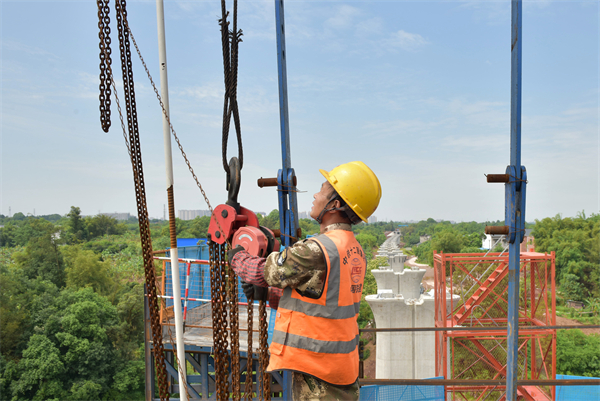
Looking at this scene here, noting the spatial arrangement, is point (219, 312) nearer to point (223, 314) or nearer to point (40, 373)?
point (223, 314)

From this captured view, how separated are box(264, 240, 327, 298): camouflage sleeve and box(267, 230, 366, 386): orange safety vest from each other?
37 millimetres

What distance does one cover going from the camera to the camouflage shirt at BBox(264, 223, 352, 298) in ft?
6.78

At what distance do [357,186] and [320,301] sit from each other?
69 centimetres

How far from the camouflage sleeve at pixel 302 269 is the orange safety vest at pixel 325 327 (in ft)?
0.12

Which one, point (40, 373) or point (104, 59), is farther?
point (40, 373)

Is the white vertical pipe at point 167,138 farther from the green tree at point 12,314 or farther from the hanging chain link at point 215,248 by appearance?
the green tree at point 12,314

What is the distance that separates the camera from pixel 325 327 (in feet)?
7.02

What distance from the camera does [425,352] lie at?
55.4 feet

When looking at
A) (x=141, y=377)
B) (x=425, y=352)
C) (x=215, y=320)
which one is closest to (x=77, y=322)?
(x=141, y=377)

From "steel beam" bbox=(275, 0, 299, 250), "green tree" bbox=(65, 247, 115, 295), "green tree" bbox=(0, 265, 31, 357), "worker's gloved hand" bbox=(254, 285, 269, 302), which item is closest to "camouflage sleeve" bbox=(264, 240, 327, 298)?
"worker's gloved hand" bbox=(254, 285, 269, 302)

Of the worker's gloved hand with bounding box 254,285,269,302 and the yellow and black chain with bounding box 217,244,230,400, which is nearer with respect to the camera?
the worker's gloved hand with bounding box 254,285,269,302

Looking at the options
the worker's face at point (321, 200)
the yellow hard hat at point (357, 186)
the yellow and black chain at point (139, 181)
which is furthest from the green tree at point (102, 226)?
the yellow hard hat at point (357, 186)

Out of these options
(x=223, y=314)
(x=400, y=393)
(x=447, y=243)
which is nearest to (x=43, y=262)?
(x=400, y=393)

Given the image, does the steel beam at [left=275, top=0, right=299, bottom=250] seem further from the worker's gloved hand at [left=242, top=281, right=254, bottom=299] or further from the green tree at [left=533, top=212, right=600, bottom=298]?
the green tree at [left=533, top=212, right=600, bottom=298]
